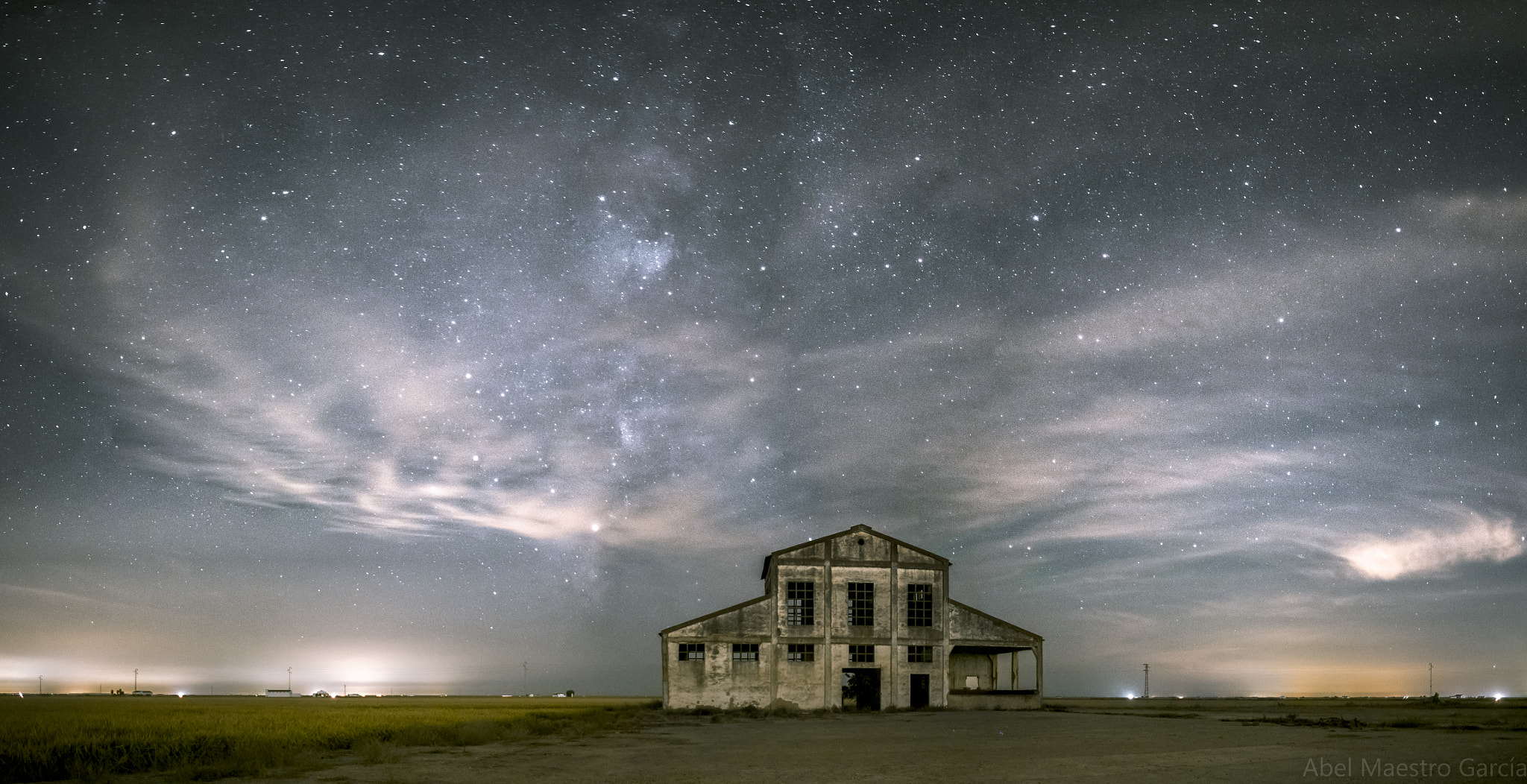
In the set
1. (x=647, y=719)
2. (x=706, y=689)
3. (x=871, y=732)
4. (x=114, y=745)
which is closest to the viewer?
(x=114, y=745)

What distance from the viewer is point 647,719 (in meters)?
35.6

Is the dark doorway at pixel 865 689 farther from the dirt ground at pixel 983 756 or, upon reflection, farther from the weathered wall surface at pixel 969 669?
the dirt ground at pixel 983 756

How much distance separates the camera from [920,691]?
4253cm

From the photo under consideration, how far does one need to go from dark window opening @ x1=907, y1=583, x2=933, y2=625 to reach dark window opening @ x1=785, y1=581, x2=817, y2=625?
4.51m

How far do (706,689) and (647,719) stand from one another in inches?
197

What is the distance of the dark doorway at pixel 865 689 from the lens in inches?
1650

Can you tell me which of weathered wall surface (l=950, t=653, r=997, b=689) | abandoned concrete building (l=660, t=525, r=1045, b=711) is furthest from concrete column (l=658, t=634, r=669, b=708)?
weathered wall surface (l=950, t=653, r=997, b=689)

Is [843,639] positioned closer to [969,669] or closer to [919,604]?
[919,604]

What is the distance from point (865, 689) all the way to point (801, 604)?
527cm

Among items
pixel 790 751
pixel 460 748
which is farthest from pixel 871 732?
pixel 460 748

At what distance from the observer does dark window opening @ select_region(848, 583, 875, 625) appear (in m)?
42.4

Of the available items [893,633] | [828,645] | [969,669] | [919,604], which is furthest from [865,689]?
[969,669]

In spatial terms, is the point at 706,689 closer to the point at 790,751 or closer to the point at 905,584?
the point at 905,584

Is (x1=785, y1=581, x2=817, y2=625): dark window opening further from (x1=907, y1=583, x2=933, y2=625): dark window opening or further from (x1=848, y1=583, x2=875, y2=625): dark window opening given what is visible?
(x1=907, y1=583, x2=933, y2=625): dark window opening
